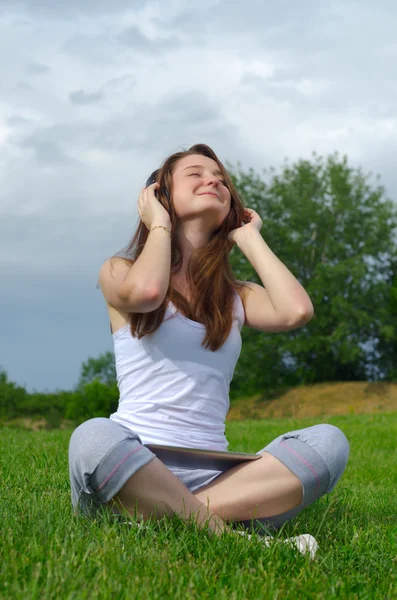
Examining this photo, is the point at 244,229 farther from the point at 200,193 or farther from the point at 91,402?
the point at 91,402

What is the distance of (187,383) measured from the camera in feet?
10.3

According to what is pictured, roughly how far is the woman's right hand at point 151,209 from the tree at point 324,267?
67.6 feet

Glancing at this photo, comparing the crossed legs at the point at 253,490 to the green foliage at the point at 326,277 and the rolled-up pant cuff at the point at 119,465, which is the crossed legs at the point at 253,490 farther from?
the green foliage at the point at 326,277

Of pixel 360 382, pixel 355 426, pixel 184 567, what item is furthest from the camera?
pixel 360 382

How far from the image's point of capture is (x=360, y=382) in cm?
2366

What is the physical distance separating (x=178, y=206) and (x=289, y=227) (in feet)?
74.4

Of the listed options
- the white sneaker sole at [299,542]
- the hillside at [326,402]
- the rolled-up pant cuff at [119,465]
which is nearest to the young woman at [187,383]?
the rolled-up pant cuff at [119,465]

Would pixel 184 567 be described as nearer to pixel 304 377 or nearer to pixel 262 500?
pixel 262 500

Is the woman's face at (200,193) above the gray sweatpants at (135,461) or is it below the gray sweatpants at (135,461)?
above

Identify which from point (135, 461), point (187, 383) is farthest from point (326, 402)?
point (135, 461)

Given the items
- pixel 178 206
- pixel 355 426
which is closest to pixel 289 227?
pixel 355 426

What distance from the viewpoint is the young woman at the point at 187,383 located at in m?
2.86

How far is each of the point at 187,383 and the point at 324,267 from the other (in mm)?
21670

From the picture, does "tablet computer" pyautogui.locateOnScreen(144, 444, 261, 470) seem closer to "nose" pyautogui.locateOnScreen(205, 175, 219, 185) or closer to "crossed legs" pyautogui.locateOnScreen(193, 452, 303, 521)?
"crossed legs" pyautogui.locateOnScreen(193, 452, 303, 521)
